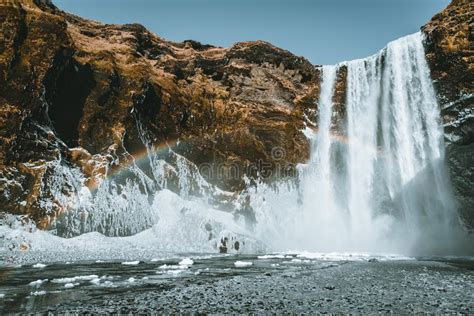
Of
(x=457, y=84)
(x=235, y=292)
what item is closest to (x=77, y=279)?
(x=235, y=292)

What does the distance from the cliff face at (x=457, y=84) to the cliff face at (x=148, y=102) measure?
0.10 metres

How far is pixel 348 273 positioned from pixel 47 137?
99.4ft

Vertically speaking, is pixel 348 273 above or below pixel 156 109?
below

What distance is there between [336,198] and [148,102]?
2505cm

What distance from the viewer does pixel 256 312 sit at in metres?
9.12

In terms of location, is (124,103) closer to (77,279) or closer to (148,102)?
(148,102)

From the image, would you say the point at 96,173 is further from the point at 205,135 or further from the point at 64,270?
the point at 64,270

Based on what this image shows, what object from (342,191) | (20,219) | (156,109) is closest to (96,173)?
(20,219)

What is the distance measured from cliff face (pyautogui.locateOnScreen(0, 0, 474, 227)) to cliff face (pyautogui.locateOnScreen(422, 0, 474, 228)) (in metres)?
0.10

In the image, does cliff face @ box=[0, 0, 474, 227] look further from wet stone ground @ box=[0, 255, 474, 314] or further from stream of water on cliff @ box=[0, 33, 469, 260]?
wet stone ground @ box=[0, 255, 474, 314]

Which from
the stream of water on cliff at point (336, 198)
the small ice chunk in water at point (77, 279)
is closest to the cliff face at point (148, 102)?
the stream of water on cliff at point (336, 198)

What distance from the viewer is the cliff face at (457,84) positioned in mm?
32281

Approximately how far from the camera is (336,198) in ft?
143

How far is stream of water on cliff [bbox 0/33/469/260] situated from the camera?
34.2 m
